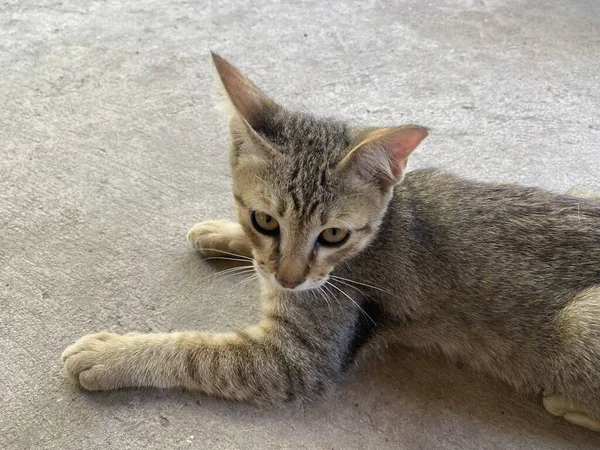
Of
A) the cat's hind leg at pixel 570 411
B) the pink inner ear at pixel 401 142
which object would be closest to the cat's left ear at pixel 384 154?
the pink inner ear at pixel 401 142

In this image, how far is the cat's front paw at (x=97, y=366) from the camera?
186 cm

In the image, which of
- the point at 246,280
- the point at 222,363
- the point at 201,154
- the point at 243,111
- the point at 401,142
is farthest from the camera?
the point at 201,154

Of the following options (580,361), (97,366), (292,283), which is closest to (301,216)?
(292,283)

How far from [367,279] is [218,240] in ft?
2.21

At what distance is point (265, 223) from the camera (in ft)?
5.92

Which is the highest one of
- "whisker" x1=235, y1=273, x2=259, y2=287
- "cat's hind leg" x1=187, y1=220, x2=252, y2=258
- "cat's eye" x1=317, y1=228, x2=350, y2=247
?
"cat's eye" x1=317, y1=228, x2=350, y2=247

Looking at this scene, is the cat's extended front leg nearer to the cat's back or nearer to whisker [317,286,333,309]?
whisker [317,286,333,309]

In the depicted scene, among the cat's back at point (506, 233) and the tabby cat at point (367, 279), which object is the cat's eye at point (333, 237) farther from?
the cat's back at point (506, 233)

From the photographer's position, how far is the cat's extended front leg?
74.2 inches

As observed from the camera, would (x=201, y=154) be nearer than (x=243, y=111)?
No

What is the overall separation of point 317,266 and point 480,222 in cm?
59

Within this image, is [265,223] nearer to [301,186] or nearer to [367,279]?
[301,186]

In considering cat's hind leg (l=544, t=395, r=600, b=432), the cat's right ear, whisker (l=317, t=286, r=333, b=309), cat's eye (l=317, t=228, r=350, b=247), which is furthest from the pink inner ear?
cat's hind leg (l=544, t=395, r=600, b=432)

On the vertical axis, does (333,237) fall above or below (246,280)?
above
